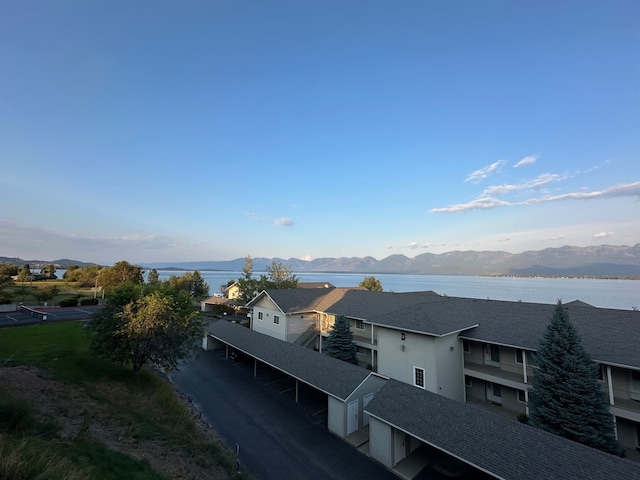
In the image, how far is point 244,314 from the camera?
187 ft

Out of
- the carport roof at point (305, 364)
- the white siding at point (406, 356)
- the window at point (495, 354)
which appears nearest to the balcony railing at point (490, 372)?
the window at point (495, 354)

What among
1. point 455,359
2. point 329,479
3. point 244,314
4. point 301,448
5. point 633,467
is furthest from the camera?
point 244,314

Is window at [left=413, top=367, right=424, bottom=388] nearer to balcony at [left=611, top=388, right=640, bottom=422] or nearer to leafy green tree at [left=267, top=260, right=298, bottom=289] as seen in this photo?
balcony at [left=611, top=388, right=640, bottom=422]

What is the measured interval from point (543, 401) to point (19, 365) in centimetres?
2871

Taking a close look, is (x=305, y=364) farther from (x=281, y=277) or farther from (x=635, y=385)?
(x=281, y=277)

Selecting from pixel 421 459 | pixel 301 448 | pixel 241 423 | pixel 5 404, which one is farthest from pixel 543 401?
pixel 5 404

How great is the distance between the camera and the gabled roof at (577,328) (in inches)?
610

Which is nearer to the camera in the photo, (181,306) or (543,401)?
(543,401)

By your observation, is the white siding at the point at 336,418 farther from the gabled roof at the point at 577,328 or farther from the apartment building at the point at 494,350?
the gabled roof at the point at 577,328

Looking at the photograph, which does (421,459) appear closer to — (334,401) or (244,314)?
(334,401)

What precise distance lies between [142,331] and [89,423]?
677cm

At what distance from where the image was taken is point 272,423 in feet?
62.8

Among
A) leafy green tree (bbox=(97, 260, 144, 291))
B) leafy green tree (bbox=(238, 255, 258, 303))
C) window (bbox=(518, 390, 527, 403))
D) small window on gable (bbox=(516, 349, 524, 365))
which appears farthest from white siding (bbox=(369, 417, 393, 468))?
leafy green tree (bbox=(97, 260, 144, 291))

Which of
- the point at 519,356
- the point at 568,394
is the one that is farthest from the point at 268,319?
the point at 568,394
